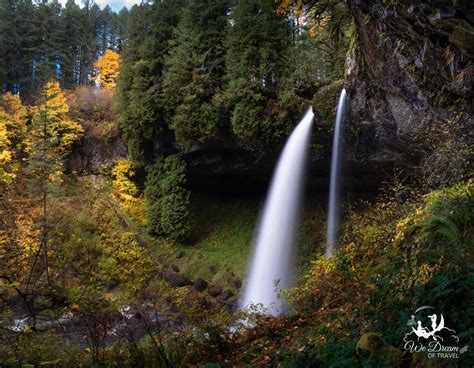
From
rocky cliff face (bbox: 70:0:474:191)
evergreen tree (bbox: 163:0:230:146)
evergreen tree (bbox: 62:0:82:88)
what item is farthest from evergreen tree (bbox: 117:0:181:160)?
evergreen tree (bbox: 62:0:82:88)

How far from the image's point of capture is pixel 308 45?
16.2 meters

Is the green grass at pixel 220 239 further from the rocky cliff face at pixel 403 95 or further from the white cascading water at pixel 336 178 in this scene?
the white cascading water at pixel 336 178

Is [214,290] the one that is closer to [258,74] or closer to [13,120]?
[258,74]

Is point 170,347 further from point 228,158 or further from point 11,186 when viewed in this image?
point 11,186

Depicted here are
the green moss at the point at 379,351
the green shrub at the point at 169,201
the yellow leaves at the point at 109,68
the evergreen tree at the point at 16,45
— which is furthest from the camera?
the evergreen tree at the point at 16,45

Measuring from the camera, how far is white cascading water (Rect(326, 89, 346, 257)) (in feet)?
41.5

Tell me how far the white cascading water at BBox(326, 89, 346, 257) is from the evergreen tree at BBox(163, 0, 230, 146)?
5.32 m

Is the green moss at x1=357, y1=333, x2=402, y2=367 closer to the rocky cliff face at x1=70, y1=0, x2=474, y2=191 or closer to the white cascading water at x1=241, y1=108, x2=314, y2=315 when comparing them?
the rocky cliff face at x1=70, y1=0, x2=474, y2=191

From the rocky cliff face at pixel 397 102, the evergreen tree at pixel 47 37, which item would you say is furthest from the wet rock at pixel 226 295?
the evergreen tree at pixel 47 37

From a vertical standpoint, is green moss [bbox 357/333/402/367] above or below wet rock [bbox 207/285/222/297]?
above

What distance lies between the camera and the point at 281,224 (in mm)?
16188

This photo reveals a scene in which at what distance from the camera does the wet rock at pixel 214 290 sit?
16.1 metres

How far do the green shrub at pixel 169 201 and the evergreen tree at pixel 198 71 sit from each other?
183 centimetres

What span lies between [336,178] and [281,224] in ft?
9.82
